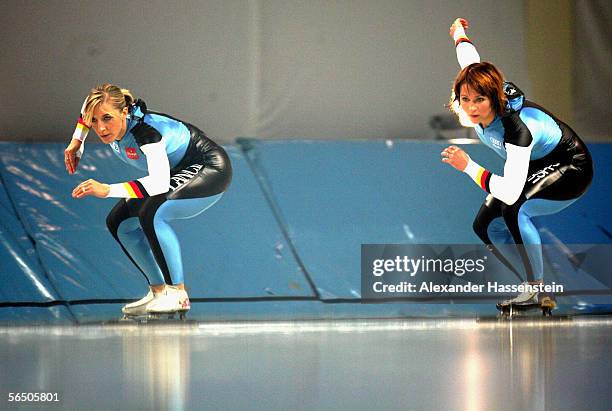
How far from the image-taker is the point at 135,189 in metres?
4.88

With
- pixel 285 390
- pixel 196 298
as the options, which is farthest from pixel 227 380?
pixel 196 298

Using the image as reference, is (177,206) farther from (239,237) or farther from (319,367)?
(319,367)

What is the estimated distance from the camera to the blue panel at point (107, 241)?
16.1ft

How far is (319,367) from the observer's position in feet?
9.67

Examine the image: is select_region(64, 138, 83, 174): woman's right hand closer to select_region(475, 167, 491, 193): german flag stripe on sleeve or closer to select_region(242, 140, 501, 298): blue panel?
select_region(242, 140, 501, 298): blue panel

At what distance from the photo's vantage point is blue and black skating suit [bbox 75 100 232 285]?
4891mm

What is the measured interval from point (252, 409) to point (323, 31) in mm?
3445

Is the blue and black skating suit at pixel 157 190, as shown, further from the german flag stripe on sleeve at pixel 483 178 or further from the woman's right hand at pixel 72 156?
the german flag stripe on sleeve at pixel 483 178

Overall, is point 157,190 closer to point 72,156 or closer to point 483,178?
point 72,156

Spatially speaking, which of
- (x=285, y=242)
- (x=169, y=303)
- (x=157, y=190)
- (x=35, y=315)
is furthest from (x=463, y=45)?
(x=35, y=315)

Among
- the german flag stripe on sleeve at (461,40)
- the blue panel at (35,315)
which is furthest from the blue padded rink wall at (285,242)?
the german flag stripe on sleeve at (461,40)

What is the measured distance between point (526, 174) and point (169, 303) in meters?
2.62

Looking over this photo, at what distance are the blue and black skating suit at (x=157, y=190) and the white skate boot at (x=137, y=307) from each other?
0.36 feet

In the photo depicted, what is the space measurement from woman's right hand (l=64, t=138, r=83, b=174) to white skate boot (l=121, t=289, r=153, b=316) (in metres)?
0.99
